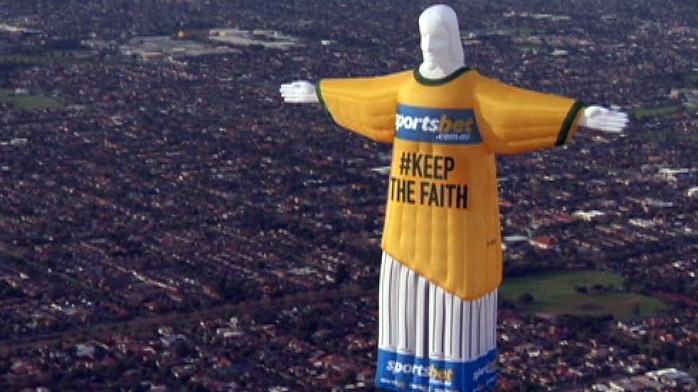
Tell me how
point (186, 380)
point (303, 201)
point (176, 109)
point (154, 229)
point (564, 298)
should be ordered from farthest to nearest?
1. point (176, 109)
2. point (303, 201)
3. point (154, 229)
4. point (564, 298)
5. point (186, 380)

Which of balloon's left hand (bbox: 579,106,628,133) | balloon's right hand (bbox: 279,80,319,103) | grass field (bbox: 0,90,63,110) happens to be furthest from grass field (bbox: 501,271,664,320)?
grass field (bbox: 0,90,63,110)

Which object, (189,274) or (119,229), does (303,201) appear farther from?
(189,274)

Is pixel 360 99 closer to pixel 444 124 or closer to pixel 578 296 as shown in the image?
pixel 444 124

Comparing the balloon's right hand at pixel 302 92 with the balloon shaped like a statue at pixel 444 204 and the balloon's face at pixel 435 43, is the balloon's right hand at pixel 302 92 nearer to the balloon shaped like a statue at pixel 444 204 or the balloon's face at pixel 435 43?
the balloon shaped like a statue at pixel 444 204

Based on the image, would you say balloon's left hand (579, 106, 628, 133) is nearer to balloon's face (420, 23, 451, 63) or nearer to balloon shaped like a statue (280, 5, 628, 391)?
balloon shaped like a statue (280, 5, 628, 391)

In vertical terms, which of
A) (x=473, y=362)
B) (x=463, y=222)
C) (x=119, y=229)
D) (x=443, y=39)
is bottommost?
(x=119, y=229)

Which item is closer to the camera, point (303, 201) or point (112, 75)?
point (303, 201)

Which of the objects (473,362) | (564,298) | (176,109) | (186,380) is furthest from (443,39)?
(176,109)
